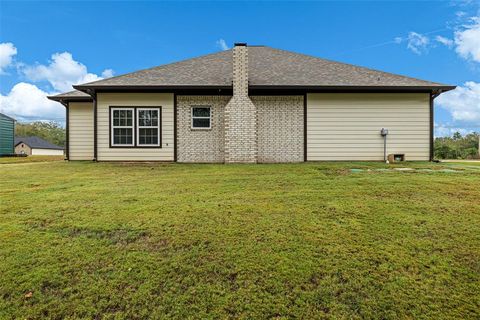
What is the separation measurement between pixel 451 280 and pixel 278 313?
1.79 metres

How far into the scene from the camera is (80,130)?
12109 millimetres

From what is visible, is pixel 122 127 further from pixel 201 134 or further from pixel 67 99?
pixel 201 134

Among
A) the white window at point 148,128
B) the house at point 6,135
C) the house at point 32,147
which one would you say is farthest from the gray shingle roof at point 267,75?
the house at point 32,147

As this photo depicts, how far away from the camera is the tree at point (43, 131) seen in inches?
2512

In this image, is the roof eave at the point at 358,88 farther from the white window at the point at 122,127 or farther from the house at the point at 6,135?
the house at the point at 6,135

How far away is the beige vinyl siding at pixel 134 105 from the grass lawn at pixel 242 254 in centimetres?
589

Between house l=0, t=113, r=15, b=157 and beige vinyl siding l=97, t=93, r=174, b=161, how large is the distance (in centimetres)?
1879

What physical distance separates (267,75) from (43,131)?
76513 mm

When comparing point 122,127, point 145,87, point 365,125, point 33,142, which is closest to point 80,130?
point 122,127

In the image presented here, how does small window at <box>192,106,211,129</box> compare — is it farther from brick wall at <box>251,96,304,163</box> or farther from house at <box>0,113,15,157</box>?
house at <box>0,113,15,157</box>

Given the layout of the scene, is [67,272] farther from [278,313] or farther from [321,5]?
[321,5]

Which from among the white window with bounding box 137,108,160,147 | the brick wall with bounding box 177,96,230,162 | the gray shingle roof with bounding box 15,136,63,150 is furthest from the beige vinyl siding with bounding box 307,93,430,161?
the gray shingle roof with bounding box 15,136,63,150

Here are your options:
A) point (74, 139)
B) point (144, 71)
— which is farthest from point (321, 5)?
point (74, 139)

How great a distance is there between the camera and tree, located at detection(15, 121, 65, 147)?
209ft
